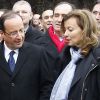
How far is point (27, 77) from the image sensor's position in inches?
186

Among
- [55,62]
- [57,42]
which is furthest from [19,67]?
[57,42]

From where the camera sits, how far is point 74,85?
165 inches

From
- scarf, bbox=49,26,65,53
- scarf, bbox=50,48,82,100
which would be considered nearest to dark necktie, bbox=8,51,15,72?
scarf, bbox=50,48,82,100

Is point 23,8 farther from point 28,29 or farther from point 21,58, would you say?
point 21,58

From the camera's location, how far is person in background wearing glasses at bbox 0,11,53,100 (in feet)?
15.4

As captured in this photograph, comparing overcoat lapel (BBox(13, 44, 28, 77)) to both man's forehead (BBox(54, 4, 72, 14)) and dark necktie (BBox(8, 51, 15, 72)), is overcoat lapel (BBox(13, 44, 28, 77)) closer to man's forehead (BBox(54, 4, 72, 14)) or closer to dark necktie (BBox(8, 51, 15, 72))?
dark necktie (BBox(8, 51, 15, 72))

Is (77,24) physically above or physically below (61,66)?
above

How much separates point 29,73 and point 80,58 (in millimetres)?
728

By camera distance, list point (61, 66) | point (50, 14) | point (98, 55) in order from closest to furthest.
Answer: point (98, 55), point (61, 66), point (50, 14)

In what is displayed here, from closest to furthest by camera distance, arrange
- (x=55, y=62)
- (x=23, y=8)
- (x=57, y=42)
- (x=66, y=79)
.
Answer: (x=66, y=79) → (x=55, y=62) → (x=57, y=42) → (x=23, y=8)

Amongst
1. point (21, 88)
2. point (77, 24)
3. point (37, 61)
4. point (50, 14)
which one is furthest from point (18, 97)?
point (50, 14)

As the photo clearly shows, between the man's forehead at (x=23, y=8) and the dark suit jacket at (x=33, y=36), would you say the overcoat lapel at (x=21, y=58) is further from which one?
the man's forehead at (x=23, y=8)

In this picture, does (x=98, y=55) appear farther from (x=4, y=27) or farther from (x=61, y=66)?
(x=4, y=27)

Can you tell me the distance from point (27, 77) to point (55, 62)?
1.89ft
